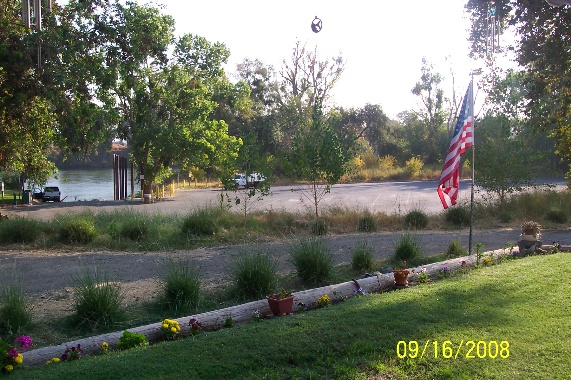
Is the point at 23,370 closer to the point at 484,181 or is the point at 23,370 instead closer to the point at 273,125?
the point at 484,181

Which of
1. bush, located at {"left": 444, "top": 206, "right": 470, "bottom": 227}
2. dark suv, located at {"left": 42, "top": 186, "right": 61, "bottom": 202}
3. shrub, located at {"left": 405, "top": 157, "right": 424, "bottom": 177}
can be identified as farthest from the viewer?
shrub, located at {"left": 405, "top": 157, "right": 424, "bottom": 177}

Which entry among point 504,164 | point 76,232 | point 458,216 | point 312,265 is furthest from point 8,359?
point 504,164

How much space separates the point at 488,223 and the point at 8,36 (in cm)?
1502

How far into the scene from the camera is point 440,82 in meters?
65.7

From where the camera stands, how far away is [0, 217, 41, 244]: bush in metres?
13.1

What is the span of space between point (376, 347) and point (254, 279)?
310 cm

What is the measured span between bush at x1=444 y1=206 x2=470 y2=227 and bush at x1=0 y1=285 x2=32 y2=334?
42.7 feet

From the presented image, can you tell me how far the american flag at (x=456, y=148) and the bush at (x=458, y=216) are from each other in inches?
270

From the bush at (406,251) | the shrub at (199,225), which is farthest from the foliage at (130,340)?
the shrub at (199,225)

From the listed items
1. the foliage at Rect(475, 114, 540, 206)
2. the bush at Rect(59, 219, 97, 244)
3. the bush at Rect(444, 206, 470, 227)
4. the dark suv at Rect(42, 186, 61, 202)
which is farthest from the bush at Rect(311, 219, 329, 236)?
the dark suv at Rect(42, 186, 61, 202)

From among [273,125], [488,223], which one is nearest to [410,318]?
[488,223]

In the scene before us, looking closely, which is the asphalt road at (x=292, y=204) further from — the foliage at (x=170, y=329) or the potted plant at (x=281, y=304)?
the foliage at (x=170, y=329)

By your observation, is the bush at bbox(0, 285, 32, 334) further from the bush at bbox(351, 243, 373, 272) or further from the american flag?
the american flag

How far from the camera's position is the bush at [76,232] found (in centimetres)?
1295
